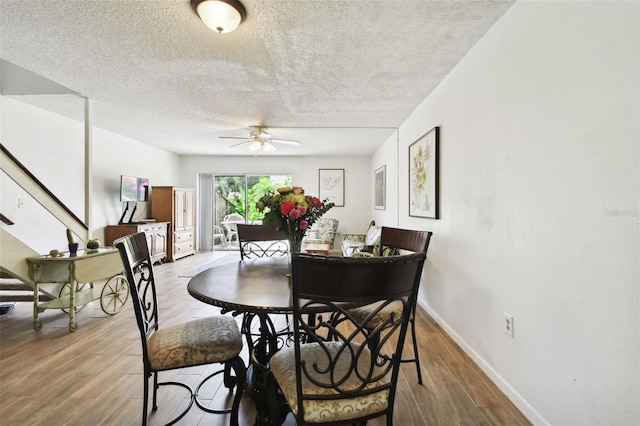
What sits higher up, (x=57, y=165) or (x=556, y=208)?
(x=57, y=165)

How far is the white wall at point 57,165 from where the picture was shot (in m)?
3.36

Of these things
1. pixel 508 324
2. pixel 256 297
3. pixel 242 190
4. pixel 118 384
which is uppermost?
pixel 242 190

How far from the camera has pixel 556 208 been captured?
4.51 ft

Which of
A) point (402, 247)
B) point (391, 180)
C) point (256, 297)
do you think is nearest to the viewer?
point (256, 297)

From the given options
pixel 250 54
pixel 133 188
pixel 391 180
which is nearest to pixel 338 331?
pixel 250 54

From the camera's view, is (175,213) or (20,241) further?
(175,213)

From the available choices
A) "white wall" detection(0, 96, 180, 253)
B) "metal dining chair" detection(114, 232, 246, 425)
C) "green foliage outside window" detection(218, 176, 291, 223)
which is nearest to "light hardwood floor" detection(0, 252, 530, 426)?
"metal dining chair" detection(114, 232, 246, 425)

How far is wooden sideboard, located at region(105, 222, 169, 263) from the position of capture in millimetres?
4707

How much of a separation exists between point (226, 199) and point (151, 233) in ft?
7.40

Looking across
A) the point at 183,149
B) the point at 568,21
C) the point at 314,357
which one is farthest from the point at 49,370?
the point at 183,149

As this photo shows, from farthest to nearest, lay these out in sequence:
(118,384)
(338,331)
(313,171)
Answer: (313,171), (118,384), (338,331)

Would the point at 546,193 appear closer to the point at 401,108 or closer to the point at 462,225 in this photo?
the point at 462,225

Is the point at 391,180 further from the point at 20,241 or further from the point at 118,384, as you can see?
the point at 20,241

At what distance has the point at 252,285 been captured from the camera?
4.91 ft
